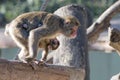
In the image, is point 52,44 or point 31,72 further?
point 52,44


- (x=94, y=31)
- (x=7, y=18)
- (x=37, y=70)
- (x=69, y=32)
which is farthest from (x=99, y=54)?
(x=37, y=70)

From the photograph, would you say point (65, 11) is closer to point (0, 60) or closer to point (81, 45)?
point (81, 45)

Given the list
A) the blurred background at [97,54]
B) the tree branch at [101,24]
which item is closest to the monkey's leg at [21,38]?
the tree branch at [101,24]

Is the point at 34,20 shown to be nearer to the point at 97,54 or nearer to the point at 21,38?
the point at 21,38

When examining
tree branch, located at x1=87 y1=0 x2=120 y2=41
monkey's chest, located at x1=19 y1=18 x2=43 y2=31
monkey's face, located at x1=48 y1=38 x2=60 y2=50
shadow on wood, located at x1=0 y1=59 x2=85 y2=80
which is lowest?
shadow on wood, located at x1=0 y1=59 x2=85 y2=80

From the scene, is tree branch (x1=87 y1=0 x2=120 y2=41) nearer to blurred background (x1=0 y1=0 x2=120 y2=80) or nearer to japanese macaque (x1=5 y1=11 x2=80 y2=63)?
japanese macaque (x1=5 y1=11 x2=80 y2=63)

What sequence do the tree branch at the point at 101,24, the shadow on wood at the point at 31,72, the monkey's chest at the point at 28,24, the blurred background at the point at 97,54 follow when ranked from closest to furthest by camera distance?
the shadow on wood at the point at 31,72 → the monkey's chest at the point at 28,24 → the tree branch at the point at 101,24 → the blurred background at the point at 97,54

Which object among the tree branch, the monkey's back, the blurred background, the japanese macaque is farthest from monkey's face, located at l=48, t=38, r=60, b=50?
the blurred background

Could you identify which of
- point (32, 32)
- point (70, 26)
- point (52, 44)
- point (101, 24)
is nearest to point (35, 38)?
point (32, 32)

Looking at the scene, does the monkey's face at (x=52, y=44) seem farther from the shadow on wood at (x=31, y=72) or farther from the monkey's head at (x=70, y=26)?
the shadow on wood at (x=31, y=72)

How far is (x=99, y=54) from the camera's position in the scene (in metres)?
9.02

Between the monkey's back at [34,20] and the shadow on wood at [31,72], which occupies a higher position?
the monkey's back at [34,20]

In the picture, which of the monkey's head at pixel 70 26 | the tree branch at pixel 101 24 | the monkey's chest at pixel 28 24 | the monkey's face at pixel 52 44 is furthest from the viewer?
the tree branch at pixel 101 24

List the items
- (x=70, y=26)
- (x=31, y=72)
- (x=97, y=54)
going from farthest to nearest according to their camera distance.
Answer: (x=97, y=54), (x=70, y=26), (x=31, y=72)
